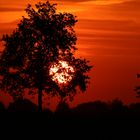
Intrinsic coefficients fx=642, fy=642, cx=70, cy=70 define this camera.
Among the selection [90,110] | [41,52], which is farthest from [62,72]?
[90,110]

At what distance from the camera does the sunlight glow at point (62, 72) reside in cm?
8056

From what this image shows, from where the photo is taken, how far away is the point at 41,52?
80250mm

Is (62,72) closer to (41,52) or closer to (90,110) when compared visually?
(41,52)

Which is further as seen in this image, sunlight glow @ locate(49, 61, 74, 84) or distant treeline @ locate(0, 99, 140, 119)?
distant treeline @ locate(0, 99, 140, 119)

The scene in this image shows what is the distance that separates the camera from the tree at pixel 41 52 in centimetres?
8006

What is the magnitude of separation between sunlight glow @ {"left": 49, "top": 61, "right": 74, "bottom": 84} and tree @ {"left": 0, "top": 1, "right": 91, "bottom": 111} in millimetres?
379

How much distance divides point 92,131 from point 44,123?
6.76 m

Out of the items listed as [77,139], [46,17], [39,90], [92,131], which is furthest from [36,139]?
[46,17]

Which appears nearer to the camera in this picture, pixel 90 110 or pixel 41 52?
pixel 41 52

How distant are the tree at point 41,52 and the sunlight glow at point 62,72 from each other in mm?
379

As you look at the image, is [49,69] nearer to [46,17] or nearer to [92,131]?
[46,17]

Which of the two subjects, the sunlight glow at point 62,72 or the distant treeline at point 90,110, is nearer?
the sunlight glow at point 62,72

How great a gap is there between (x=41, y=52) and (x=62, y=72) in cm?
370

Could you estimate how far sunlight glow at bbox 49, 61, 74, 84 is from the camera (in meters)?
80.6
